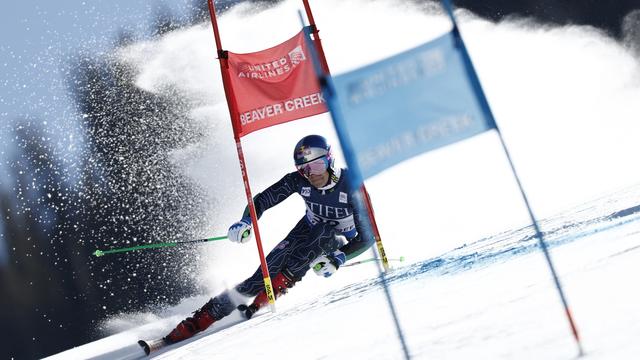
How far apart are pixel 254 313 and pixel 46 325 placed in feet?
38.5

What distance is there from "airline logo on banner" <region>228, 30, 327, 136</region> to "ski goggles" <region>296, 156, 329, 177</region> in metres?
0.79

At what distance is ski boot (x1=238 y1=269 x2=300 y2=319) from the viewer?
20.4 feet

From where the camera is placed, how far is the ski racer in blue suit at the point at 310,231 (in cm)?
608

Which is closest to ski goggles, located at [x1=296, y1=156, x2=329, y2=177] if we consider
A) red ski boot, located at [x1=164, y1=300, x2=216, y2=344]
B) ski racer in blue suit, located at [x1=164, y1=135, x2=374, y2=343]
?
ski racer in blue suit, located at [x1=164, y1=135, x2=374, y2=343]

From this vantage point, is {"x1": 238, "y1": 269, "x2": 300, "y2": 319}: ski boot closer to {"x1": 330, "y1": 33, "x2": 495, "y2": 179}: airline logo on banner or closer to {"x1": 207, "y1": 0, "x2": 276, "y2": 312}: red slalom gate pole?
{"x1": 207, "y1": 0, "x2": 276, "y2": 312}: red slalom gate pole

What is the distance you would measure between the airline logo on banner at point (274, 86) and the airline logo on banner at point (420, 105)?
4.28 metres

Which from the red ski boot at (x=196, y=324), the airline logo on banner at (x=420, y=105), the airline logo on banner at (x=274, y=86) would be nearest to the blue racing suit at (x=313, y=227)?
the red ski boot at (x=196, y=324)

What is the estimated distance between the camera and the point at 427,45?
102 inches

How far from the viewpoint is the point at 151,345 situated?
5535 millimetres

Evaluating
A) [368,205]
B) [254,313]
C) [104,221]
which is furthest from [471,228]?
[104,221]

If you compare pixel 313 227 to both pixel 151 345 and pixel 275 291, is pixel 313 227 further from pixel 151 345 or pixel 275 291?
pixel 151 345

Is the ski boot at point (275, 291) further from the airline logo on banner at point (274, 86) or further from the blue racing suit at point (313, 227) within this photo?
the airline logo on banner at point (274, 86)

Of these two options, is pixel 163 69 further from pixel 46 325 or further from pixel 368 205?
pixel 368 205

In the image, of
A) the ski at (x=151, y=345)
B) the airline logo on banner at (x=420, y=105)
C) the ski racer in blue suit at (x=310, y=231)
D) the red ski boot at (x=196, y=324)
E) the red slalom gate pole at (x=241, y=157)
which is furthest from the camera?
the red slalom gate pole at (x=241, y=157)
